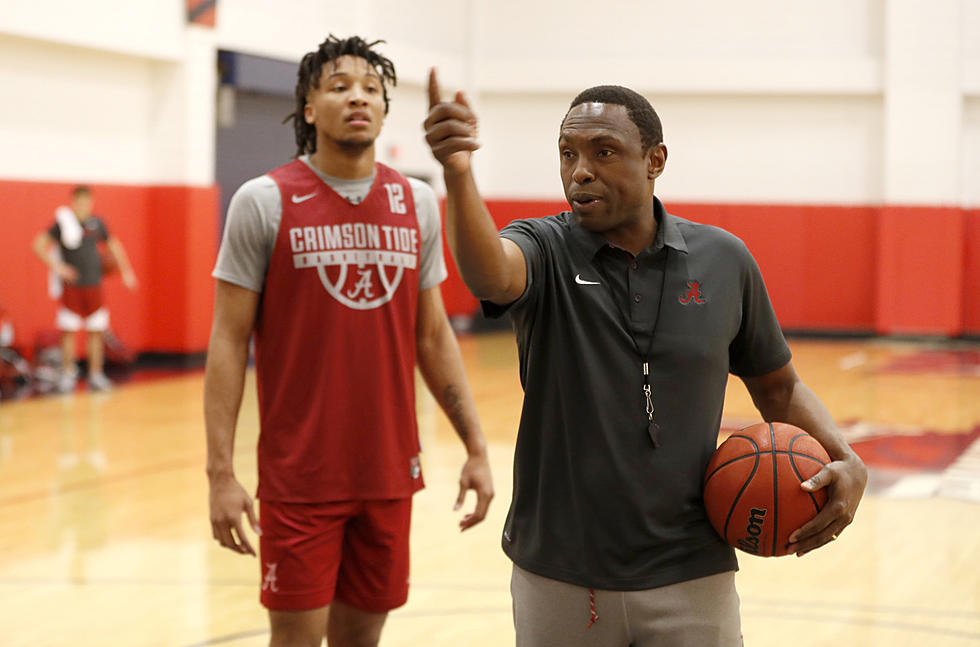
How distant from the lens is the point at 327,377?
11.3 feet

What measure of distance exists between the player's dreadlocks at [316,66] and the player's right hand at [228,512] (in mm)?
1069

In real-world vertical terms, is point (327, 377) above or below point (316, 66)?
below

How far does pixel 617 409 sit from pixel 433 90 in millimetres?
732

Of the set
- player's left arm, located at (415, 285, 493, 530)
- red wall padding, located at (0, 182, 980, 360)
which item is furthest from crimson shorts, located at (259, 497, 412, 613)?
red wall padding, located at (0, 182, 980, 360)

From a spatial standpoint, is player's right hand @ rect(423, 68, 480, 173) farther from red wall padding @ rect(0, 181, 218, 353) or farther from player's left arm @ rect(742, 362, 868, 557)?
red wall padding @ rect(0, 181, 218, 353)

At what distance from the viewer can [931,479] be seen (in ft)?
26.9

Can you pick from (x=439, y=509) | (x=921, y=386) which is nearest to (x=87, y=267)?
(x=439, y=509)

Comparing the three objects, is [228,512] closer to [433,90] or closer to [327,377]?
[327,377]

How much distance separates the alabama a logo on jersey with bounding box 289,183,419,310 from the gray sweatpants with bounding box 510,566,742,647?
3.97 ft

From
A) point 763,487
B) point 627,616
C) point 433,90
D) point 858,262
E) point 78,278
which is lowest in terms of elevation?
point 627,616

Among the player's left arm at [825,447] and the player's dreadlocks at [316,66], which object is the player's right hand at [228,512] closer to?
the player's dreadlocks at [316,66]

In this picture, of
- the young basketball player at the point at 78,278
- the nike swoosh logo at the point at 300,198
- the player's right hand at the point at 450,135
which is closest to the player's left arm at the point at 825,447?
the player's right hand at the point at 450,135

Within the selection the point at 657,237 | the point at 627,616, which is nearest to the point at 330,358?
the point at 657,237

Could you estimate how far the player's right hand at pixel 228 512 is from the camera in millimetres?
3336
